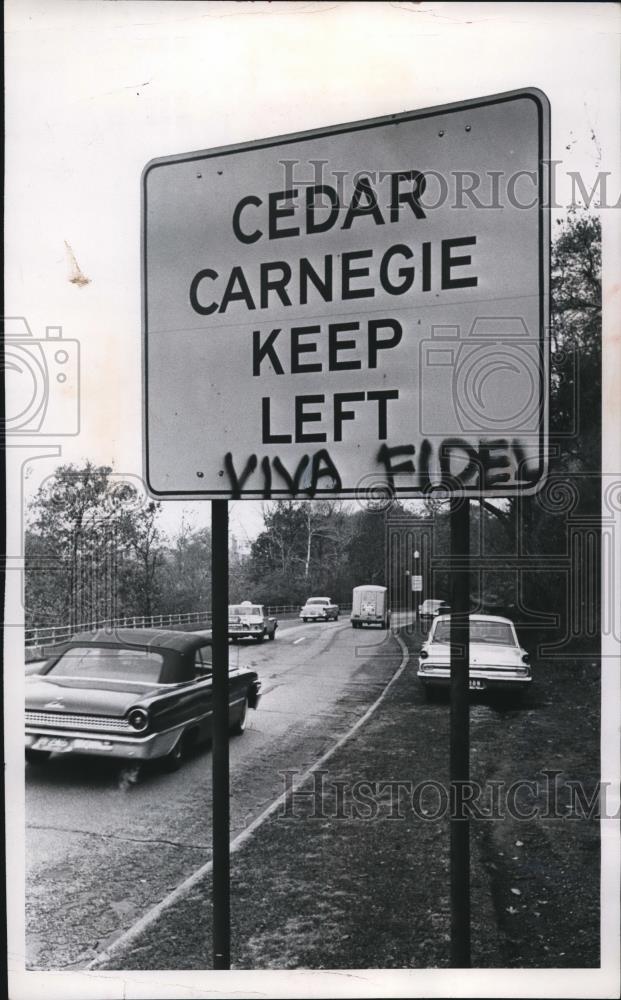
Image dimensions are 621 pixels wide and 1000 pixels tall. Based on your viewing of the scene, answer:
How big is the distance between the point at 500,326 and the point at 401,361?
253mm

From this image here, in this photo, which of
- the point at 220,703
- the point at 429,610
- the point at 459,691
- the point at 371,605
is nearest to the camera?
the point at 459,691

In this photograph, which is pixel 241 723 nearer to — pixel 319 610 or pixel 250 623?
pixel 250 623

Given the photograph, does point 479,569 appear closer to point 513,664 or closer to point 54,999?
point 513,664

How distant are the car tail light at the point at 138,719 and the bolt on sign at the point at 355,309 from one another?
1.26m

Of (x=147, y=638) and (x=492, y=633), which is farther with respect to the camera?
(x=147, y=638)

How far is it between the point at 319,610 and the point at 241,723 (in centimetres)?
62

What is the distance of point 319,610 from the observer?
2.57 meters

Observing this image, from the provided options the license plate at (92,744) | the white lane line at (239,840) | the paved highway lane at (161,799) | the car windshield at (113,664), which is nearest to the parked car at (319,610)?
the paved highway lane at (161,799)

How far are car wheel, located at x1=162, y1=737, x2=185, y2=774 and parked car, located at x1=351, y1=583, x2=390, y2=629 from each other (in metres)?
0.95

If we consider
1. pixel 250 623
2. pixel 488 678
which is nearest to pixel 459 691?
pixel 488 678

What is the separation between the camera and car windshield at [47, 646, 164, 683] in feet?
8.38

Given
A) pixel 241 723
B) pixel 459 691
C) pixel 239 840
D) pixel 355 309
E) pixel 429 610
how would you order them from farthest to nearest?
pixel 241 723 → pixel 239 840 → pixel 429 610 → pixel 355 309 → pixel 459 691

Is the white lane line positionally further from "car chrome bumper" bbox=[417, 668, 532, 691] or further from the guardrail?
the guardrail

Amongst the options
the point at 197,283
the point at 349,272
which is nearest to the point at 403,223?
the point at 349,272
